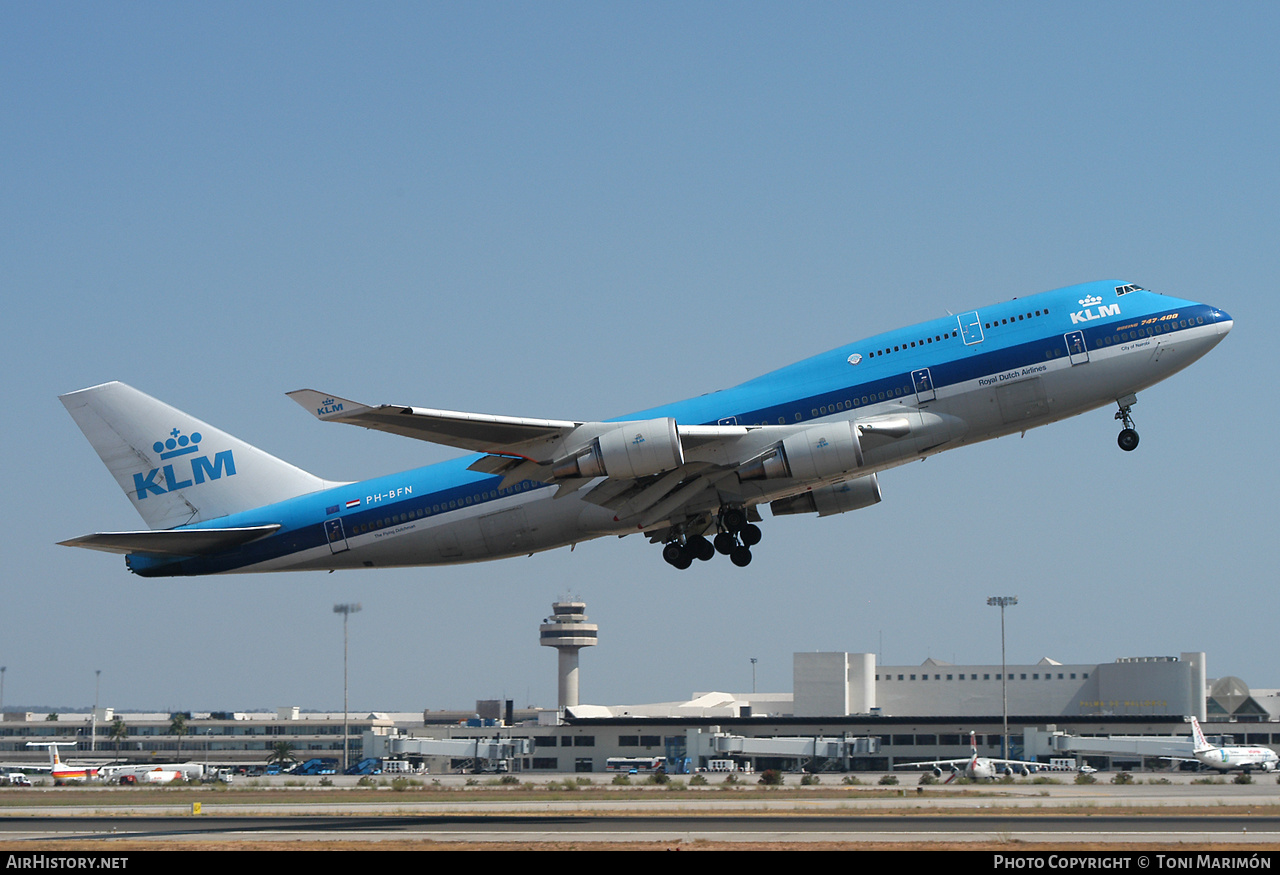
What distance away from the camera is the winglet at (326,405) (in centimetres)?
3397

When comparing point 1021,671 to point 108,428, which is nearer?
Result: point 108,428

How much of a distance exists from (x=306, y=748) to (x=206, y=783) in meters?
60.0

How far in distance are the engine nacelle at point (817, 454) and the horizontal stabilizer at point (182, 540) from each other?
1729cm

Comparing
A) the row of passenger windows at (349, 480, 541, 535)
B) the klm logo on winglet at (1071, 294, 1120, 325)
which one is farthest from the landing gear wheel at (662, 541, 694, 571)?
the klm logo on winglet at (1071, 294, 1120, 325)

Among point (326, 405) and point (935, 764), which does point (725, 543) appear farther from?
point (935, 764)

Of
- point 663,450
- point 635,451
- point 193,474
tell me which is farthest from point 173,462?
point 663,450

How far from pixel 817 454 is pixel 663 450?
457 cm

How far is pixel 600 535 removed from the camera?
42.2 meters

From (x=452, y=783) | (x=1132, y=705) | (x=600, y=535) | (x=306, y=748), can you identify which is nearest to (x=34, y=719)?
(x=306, y=748)

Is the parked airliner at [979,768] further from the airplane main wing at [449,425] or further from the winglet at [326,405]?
the winglet at [326,405]

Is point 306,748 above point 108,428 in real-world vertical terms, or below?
below

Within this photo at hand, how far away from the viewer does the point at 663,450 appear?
37125 millimetres
